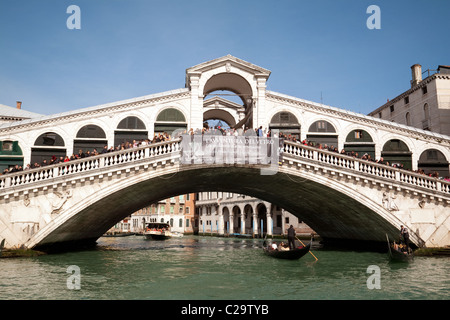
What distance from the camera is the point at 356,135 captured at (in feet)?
67.3

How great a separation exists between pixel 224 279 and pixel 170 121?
10263 millimetres

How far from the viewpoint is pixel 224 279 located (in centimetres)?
1131

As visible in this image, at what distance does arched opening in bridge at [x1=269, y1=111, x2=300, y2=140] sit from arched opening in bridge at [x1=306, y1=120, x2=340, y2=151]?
763mm

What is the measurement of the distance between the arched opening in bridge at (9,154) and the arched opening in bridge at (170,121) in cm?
673

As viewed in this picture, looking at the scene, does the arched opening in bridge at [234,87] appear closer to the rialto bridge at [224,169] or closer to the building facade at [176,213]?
the rialto bridge at [224,169]

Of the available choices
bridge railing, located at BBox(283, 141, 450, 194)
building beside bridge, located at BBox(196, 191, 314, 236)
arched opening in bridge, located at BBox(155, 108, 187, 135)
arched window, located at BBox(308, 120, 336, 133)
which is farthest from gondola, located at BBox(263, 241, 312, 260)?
building beside bridge, located at BBox(196, 191, 314, 236)

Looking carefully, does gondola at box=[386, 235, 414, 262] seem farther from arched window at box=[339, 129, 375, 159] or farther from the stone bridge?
arched window at box=[339, 129, 375, 159]

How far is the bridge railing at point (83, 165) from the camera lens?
14.9 meters

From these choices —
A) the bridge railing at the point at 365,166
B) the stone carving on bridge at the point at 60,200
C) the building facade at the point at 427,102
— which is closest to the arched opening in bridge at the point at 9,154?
the stone carving on bridge at the point at 60,200

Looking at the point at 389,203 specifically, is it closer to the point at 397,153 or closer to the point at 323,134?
the point at 397,153

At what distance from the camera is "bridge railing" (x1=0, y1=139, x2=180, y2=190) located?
14.9 metres

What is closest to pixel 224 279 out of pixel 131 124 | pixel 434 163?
pixel 131 124
